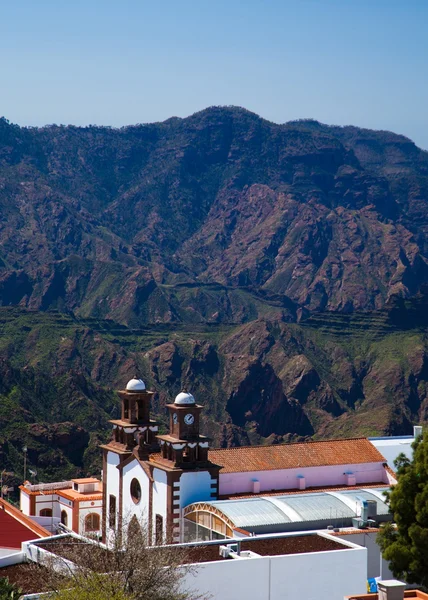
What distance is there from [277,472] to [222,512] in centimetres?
921

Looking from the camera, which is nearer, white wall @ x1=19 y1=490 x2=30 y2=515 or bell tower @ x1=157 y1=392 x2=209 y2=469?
bell tower @ x1=157 y1=392 x2=209 y2=469

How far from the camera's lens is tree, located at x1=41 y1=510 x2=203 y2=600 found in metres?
39.4

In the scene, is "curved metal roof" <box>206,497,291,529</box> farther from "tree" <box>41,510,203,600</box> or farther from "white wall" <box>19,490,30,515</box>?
"white wall" <box>19,490,30,515</box>

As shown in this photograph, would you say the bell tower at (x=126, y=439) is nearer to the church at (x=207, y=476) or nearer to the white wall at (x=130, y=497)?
the church at (x=207, y=476)

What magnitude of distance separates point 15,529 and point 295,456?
1579 cm

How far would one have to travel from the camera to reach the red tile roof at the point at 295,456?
2734 inches

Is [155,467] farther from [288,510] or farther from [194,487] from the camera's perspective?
[288,510]

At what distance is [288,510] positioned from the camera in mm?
62469

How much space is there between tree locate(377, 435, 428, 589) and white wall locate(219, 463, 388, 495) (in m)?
15.5

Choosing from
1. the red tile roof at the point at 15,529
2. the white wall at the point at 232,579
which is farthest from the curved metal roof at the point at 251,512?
the white wall at the point at 232,579

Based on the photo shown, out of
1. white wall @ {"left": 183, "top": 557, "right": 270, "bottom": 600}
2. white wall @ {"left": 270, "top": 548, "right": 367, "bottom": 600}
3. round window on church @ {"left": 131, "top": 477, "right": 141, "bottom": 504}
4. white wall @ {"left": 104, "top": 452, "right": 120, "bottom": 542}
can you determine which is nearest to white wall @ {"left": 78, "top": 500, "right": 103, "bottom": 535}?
white wall @ {"left": 104, "top": 452, "right": 120, "bottom": 542}

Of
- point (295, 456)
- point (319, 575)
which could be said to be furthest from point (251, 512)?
point (319, 575)

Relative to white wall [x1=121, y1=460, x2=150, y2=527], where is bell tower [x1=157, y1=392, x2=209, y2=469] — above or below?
above

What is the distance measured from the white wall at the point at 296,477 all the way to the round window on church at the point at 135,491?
14.7 feet
